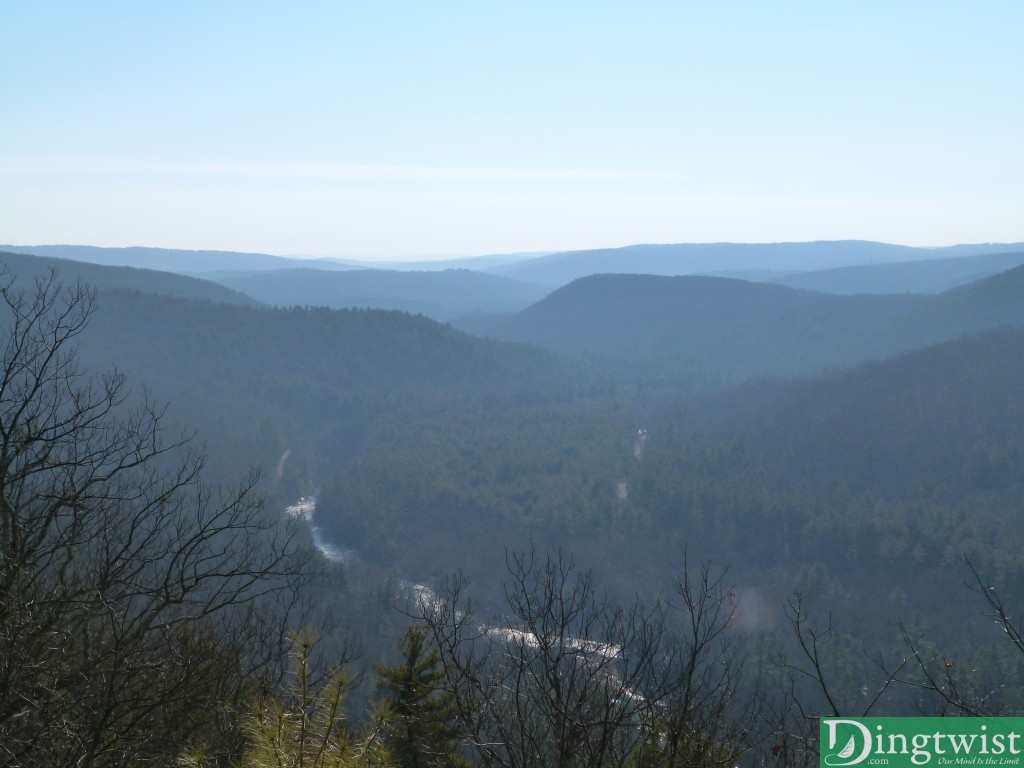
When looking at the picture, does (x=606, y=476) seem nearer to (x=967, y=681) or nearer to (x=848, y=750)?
(x=967, y=681)

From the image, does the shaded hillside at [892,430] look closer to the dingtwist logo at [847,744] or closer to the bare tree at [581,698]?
the bare tree at [581,698]

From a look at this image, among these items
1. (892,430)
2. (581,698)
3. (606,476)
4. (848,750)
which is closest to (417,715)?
(581,698)

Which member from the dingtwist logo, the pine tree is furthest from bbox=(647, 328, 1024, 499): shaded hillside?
the dingtwist logo

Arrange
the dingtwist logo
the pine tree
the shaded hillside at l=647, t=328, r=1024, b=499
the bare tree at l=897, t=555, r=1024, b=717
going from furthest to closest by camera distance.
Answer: the shaded hillside at l=647, t=328, r=1024, b=499 < the pine tree < the dingtwist logo < the bare tree at l=897, t=555, r=1024, b=717

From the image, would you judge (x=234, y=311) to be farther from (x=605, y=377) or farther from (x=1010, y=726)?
(x=1010, y=726)

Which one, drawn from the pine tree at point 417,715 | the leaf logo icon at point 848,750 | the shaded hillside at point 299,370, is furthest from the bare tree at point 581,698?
the shaded hillside at point 299,370

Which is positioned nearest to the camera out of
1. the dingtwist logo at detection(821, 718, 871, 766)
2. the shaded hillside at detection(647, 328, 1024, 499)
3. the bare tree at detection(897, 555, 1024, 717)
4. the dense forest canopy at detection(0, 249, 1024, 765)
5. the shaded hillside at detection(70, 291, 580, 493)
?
the bare tree at detection(897, 555, 1024, 717)

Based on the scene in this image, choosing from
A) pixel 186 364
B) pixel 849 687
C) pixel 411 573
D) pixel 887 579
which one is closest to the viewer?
pixel 849 687

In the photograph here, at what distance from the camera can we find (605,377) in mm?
168000

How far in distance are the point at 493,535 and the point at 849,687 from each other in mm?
48260

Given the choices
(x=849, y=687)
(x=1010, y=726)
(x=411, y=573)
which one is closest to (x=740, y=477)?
(x=411, y=573)

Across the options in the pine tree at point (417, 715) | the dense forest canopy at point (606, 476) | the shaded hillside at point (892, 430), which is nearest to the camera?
the pine tree at point (417, 715)

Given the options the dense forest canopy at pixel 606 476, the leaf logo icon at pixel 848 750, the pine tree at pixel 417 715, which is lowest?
the dense forest canopy at pixel 606 476

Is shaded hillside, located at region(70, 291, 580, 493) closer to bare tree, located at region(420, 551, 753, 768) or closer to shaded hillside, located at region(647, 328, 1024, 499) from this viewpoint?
shaded hillside, located at region(647, 328, 1024, 499)
